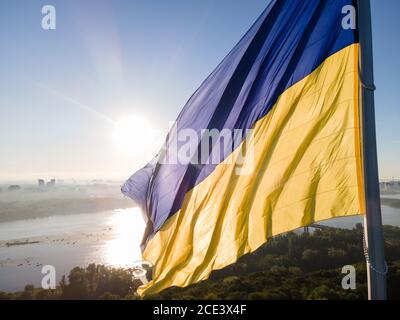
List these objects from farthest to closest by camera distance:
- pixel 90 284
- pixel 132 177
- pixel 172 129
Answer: pixel 90 284 → pixel 132 177 → pixel 172 129

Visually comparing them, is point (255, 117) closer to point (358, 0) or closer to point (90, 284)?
point (358, 0)

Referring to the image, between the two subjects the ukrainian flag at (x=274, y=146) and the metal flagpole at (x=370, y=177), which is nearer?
the metal flagpole at (x=370, y=177)

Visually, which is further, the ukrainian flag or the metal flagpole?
the ukrainian flag
